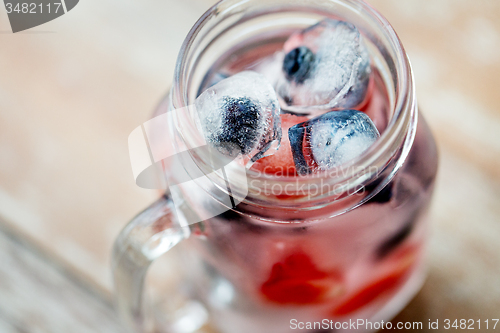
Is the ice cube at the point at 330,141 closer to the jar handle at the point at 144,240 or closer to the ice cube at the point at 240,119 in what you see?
the ice cube at the point at 240,119

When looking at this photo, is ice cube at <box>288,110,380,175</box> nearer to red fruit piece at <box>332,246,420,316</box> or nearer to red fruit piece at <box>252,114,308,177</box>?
red fruit piece at <box>252,114,308,177</box>

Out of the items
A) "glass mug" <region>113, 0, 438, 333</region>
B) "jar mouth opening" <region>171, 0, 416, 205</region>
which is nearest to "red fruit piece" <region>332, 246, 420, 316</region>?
"glass mug" <region>113, 0, 438, 333</region>

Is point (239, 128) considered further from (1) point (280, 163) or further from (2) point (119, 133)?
(2) point (119, 133)

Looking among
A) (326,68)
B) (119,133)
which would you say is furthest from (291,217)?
Result: (119,133)

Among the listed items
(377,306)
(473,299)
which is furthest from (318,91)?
(473,299)

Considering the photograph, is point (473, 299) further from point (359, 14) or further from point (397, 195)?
point (359, 14)
